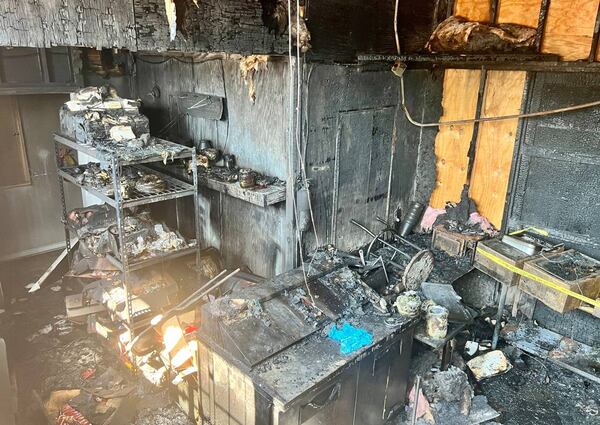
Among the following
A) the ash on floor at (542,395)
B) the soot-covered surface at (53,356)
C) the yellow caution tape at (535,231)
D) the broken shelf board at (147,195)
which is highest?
the broken shelf board at (147,195)

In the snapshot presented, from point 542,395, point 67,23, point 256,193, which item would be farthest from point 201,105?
point 542,395

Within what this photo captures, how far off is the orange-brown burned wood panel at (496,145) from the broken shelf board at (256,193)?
2375 mm

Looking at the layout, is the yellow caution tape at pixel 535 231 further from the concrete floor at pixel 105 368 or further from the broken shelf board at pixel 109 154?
the broken shelf board at pixel 109 154

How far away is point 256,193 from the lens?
4215 millimetres

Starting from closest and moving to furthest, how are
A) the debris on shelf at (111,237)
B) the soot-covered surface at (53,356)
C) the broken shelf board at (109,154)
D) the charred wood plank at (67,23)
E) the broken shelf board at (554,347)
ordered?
the charred wood plank at (67,23) < the soot-covered surface at (53,356) < the broken shelf board at (109,154) < the broken shelf board at (554,347) < the debris on shelf at (111,237)

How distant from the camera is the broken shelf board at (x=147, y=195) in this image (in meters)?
4.13

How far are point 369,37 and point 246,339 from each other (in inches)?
125

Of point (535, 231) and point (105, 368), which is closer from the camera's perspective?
point (105, 368)

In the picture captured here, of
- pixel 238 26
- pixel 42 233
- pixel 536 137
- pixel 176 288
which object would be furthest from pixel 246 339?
pixel 42 233

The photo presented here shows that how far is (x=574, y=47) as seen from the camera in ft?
13.9

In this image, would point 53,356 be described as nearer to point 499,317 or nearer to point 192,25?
point 192,25

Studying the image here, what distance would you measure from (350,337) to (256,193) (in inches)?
64.2

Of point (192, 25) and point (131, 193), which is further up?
point (192, 25)

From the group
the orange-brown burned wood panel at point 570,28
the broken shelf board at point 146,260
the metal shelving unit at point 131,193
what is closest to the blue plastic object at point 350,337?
the metal shelving unit at point 131,193
